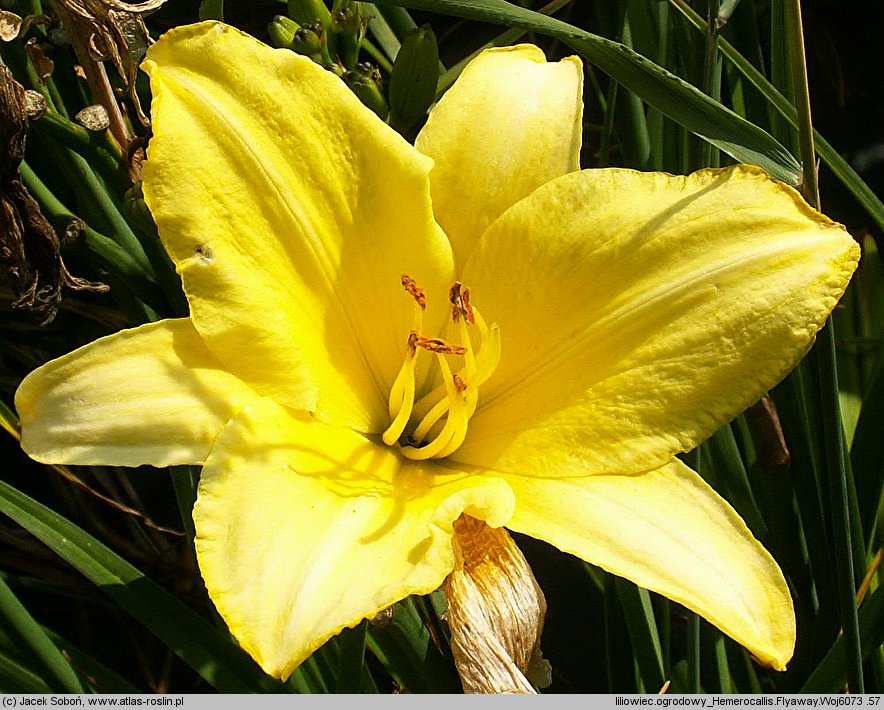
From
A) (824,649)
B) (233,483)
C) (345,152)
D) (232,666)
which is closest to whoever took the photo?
(233,483)

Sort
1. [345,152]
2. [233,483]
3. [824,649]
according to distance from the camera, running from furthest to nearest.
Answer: [824,649] → [345,152] → [233,483]

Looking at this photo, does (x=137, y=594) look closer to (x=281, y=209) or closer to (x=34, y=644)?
(x=34, y=644)

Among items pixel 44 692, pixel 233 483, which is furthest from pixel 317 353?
pixel 44 692

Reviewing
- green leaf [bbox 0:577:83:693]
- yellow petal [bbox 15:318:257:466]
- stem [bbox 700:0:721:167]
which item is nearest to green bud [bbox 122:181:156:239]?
yellow petal [bbox 15:318:257:466]

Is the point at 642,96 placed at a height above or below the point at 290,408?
above

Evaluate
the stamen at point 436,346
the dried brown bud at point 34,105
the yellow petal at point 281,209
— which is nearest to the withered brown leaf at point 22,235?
the dried brown bud at point 34,105

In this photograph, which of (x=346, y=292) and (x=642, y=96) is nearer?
(x=642, y=96)

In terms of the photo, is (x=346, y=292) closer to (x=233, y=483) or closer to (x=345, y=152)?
(x=345, y=152)

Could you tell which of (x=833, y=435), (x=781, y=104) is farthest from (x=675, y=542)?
(x=781, y=104)
